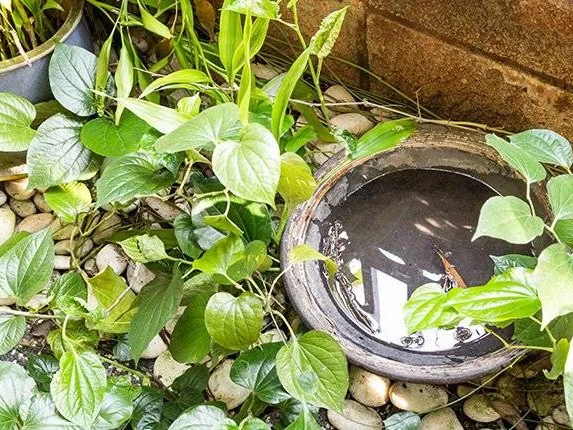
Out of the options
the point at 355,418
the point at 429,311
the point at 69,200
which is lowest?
the point at 355,418

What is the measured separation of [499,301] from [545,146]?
0.28m

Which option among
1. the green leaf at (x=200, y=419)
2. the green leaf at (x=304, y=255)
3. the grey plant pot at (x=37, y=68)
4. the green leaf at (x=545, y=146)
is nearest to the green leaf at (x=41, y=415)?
the green leaf at (x=200, y=419)

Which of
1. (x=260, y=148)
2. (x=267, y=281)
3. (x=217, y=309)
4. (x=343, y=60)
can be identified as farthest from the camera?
(x=343, y=60)

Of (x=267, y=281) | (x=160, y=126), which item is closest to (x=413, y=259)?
(x=267, y=281)

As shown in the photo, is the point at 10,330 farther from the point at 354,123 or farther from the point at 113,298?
the point at 354,123

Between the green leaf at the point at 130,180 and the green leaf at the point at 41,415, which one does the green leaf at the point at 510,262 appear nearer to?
the green leaf at the point at 130,180

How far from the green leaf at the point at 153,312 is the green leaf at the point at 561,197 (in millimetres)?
538

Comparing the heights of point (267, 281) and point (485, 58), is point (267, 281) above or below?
below

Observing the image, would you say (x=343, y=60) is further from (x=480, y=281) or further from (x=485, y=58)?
(x=480, y=281)

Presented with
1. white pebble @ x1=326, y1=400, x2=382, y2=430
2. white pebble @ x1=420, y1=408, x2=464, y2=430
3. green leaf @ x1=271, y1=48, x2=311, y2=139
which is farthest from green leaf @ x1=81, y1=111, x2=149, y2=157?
white pebble @ x1=420, y1=408, x2=464, y2=430

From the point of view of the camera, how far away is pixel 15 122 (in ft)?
4.34

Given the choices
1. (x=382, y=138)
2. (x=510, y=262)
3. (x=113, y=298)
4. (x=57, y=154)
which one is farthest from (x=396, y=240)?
(x=57, y=154)

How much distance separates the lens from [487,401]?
1.28 metres

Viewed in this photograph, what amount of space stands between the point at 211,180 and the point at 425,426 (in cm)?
54
